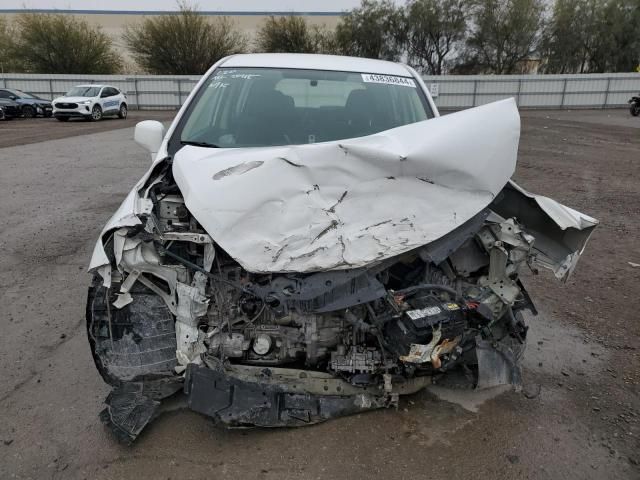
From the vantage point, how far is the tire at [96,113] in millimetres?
21516

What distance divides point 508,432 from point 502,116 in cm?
174

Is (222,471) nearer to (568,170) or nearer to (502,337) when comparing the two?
(502,337)

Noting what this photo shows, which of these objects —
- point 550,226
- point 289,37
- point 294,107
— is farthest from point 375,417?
point 289,37

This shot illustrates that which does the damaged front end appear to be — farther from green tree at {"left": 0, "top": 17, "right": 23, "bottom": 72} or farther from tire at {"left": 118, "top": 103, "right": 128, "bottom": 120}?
green tree at {"left": 0, "top": 17, "right": 23, "bottom": 72}

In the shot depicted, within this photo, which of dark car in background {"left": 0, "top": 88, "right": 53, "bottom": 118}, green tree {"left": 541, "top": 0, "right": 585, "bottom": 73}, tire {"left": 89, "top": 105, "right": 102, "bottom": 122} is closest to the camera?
tire {"left": 89, "top": 105, "right": 102, "bottom": 122}

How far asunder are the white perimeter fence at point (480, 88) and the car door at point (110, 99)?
738 centimetres

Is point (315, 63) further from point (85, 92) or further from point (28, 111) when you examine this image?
point (28, 111)

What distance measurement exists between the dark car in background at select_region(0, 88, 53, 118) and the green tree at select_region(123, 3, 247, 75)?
13.8m

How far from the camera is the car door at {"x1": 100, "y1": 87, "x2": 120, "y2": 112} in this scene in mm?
22094

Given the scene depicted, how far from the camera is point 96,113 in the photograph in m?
21.8

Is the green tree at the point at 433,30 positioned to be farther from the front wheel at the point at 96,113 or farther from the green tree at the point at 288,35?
the front wheel at the point at 96,113

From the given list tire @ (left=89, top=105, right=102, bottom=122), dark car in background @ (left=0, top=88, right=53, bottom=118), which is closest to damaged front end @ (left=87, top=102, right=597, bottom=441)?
tire @ (left=89, top=105, right=102, bottom=122)

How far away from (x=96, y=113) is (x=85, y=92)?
1127mm

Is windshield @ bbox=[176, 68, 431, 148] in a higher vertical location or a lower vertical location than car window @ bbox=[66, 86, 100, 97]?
higher
